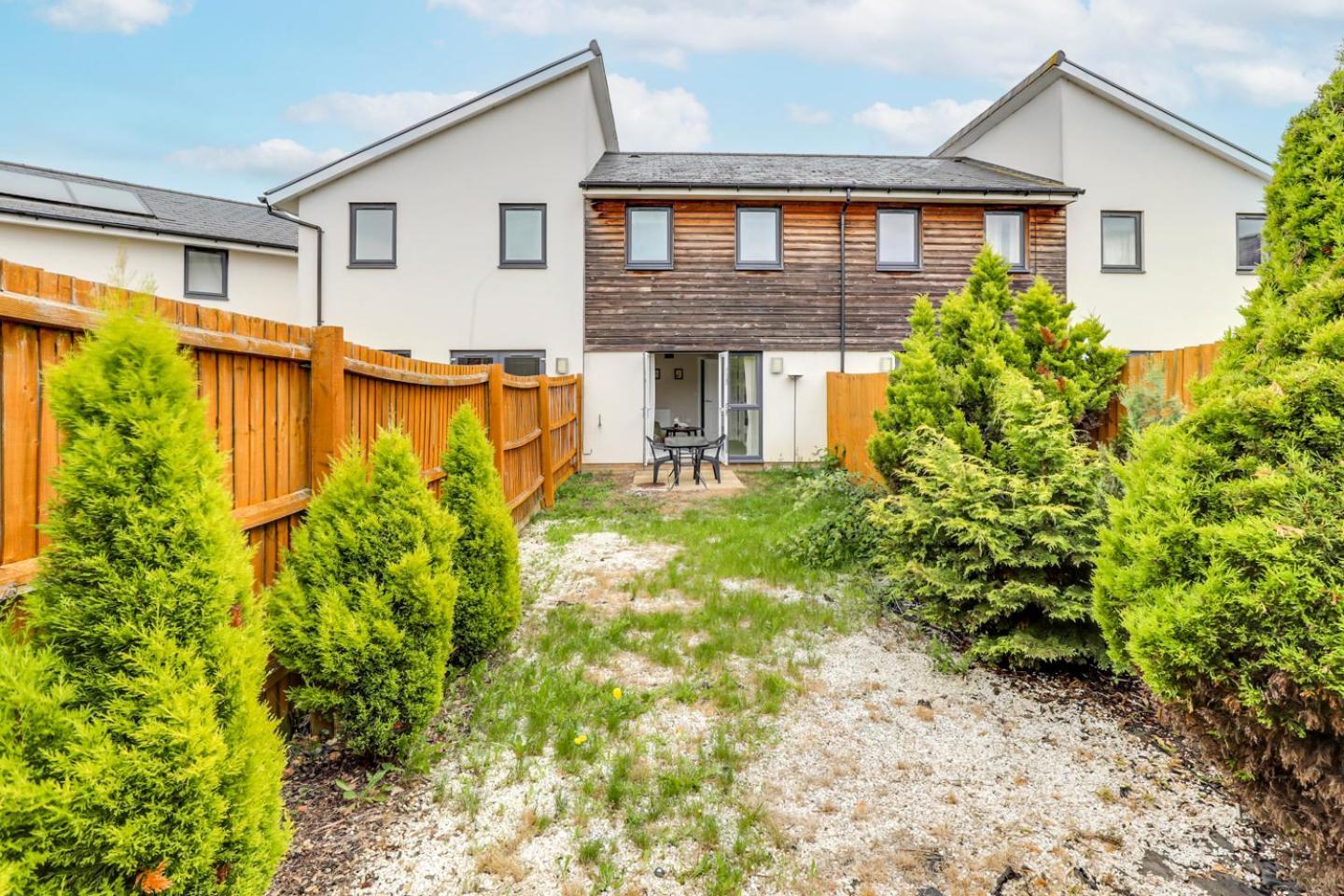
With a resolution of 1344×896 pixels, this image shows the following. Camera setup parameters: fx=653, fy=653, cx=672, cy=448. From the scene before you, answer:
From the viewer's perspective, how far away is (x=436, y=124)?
1179 cm

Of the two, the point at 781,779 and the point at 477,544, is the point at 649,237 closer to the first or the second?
the point at 477,544

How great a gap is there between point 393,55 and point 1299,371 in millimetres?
18180

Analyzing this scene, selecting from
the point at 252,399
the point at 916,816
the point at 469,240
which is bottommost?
the point at 916,816

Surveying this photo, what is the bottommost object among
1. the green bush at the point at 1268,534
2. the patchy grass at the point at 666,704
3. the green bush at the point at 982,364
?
the patchy grass at the point at 666,704

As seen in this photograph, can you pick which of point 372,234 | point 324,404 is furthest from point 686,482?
point 324,404

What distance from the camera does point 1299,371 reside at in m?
1.91

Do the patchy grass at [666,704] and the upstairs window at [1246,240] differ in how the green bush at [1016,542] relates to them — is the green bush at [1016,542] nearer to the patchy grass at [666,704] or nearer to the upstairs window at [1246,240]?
the patchy grass at [666,704]

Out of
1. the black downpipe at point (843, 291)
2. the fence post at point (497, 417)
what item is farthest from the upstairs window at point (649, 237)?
the fence post at point (497, 417)

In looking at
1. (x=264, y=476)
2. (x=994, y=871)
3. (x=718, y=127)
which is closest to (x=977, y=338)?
(x=994, y=871)

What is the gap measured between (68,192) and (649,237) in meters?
12.9

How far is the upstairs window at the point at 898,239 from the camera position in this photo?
12.3 meters

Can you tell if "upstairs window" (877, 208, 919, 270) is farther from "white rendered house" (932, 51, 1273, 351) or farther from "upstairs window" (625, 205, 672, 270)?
"upstairs window" (625, 205, 672, 270)

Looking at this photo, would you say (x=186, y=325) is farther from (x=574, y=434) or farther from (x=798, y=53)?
(x=798, y=53)

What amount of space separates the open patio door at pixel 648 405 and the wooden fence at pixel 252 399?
680 centimetres
